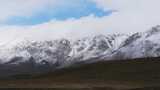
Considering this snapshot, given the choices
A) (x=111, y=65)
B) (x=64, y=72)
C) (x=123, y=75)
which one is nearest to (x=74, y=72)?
(x=64, y=72)

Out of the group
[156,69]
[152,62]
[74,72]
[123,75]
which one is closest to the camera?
[123,75]

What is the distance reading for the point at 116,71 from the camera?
549 ft

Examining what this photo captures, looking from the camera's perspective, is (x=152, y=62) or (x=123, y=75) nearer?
(x=123, y=75)

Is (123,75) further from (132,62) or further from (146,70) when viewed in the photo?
(132,62)

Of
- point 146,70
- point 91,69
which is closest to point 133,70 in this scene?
point 146,70

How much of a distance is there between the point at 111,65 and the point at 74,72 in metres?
17.4

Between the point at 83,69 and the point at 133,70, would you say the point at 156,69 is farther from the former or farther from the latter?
the point at 83,69

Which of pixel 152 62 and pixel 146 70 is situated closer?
pixel 146 70

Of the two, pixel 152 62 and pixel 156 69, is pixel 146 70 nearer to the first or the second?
pixel 156 69

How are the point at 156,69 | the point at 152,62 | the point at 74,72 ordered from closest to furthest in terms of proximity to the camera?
1. the point at 156,69
2. the point at 74,72
3. the point at 152,62

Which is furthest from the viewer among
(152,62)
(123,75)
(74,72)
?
(152,62)

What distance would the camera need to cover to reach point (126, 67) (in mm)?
179625

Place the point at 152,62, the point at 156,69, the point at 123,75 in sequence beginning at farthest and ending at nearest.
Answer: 1. the point at 152,62
2. the point at 156,69
3. the point at 123,75

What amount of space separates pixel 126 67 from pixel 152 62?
15369 millimetres
